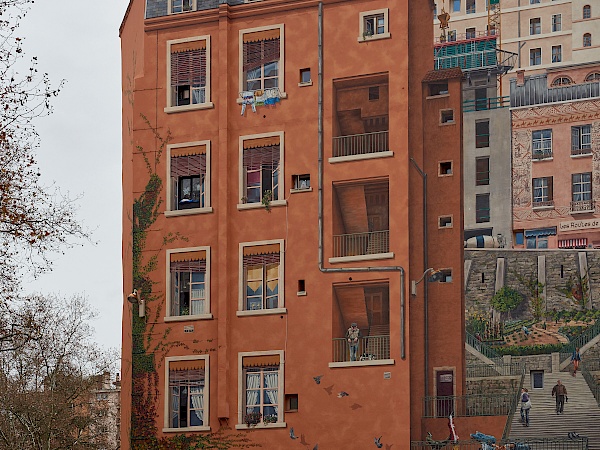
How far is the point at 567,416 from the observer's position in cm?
4378

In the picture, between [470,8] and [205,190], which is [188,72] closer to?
[205,190]

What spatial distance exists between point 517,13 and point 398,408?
622 inches

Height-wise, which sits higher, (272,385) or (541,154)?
(541,154)

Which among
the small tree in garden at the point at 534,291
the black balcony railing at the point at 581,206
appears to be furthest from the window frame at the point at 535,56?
the small tree in garden at the point at 534,291

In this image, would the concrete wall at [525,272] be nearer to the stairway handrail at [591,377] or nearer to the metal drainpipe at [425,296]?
the metal drainpipe at [425,296]

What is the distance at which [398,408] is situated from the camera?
44812 millimetres

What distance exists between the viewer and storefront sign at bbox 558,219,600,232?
4612 cm

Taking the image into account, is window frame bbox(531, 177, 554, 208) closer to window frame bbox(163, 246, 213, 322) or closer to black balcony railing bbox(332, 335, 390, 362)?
black balcony railing bbox(332, 335, 390, 362)

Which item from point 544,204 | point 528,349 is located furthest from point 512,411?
point 544,204

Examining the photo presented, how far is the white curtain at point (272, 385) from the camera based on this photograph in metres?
46.8

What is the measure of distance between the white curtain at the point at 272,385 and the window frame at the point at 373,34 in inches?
501

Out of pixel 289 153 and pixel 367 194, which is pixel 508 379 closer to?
pixel 367 194

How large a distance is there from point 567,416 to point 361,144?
12196 mm

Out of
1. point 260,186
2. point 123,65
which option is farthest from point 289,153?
point 123,65
